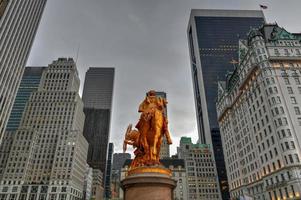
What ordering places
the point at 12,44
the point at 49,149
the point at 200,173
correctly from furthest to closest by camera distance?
1. the point at 200,173
2. the point at 49,149
3. the point at 12,44

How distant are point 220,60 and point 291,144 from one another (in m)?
117

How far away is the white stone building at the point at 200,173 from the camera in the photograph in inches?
4968

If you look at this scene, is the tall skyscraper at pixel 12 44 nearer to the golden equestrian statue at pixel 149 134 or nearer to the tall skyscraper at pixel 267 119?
the golden equestrian statue at pixel 149 134

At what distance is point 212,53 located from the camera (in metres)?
167

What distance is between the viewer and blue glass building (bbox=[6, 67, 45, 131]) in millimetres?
147750

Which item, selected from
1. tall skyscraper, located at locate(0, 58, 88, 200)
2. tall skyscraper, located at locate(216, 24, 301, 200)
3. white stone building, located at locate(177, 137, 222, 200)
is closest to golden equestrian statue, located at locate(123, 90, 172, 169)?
tall skyscraper, located at locate(216, 24, 301, 200)

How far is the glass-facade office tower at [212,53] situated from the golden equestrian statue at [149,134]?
129m

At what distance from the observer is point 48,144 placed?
404ft

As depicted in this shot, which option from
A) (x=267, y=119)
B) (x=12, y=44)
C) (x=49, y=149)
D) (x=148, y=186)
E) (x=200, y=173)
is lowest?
(x=148, y=186)

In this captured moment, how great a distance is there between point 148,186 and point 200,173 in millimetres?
128757

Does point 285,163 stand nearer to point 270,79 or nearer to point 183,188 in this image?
point 270,79

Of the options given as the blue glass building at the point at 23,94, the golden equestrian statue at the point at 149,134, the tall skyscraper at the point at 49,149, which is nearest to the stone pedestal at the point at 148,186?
the golden equestrian statue at the point at 149,134

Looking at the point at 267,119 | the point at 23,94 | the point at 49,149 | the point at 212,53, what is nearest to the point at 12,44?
the point at 49,149

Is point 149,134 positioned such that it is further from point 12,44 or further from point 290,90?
point 12,44
